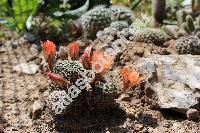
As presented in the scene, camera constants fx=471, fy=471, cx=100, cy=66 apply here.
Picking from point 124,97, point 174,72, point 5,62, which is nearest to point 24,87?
point 5,62

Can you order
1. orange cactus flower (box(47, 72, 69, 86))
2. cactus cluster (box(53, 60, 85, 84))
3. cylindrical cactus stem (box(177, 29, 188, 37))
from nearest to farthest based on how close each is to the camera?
orange cactus flower (box(47, 72, 69, 86)), cactus cluster (box(53, 60, 85, 84)), cylindrical cactus stem (box(177, 29, 188, 37))

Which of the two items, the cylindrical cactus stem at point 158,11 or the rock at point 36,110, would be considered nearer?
the rock at point 36,110

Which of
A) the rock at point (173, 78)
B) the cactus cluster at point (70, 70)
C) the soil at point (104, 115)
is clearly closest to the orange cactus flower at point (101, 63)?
the cactus cluster at point (70, 70)

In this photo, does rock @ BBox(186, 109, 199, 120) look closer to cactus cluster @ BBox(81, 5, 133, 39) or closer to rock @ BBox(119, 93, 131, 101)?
rock @ BBox(119, 93, 131, 101)

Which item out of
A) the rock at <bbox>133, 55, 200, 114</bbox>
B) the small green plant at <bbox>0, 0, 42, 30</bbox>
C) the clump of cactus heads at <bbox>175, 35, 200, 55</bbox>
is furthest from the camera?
the small green plant at <bbox>0, 0, 42, 30</bbox>

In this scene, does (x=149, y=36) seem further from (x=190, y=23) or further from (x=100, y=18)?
(x=100, y=18)

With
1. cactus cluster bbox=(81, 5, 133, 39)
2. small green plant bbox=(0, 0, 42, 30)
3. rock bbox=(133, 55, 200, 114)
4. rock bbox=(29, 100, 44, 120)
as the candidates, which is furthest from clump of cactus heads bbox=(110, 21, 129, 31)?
rock bbox=(29, 100, 44, 120)

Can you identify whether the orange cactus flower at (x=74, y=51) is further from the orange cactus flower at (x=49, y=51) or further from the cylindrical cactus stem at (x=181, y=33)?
the cylindrical cactus stem at (x=181, y=33)
